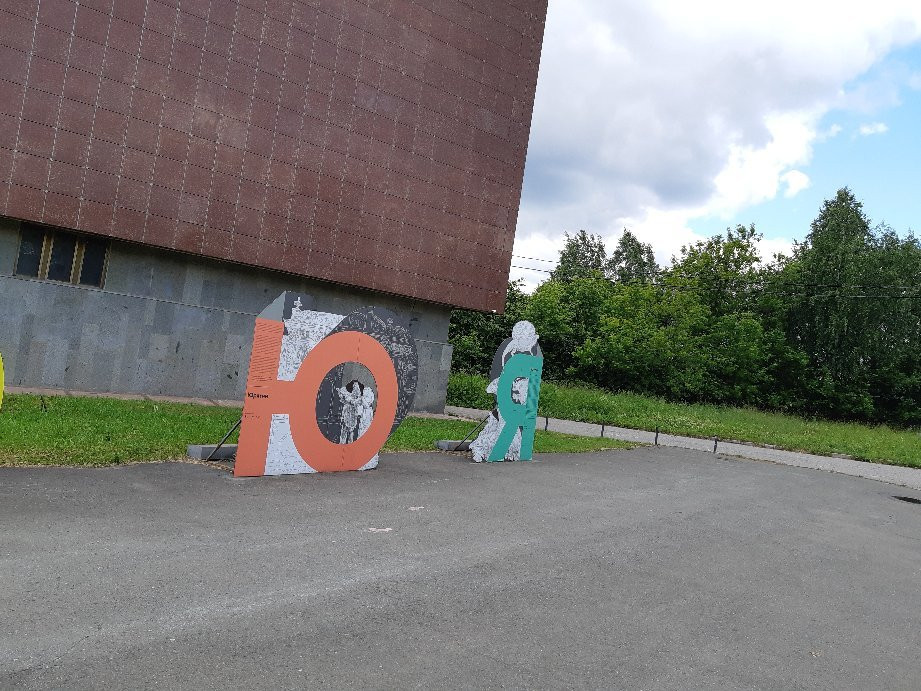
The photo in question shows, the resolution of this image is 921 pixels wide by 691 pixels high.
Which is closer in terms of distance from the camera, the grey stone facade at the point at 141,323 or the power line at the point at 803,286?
the grey stone facade at the point at 141,323

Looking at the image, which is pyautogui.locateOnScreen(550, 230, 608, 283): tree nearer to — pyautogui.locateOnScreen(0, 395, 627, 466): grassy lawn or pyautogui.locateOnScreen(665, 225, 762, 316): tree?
pyautogui.locateOnScreen(665, 225, 762, 316): tree

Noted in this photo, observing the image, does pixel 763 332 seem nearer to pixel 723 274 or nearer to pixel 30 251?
pixel 723 274

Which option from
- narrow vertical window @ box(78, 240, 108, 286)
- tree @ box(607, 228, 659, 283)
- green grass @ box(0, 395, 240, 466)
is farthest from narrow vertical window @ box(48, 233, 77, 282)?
tree @ box(607, 228, 659, 283)

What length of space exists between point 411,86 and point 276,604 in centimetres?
2035

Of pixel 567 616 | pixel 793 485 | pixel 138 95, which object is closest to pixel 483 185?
pixel 138 95

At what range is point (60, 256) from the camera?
61.1ft

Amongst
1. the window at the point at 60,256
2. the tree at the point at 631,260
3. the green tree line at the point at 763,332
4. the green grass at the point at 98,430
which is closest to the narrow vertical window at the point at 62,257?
the window at the point at 60,256

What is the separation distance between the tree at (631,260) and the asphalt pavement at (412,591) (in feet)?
203

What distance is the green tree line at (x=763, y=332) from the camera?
43625mm

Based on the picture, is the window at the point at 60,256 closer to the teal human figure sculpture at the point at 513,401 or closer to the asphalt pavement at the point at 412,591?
the teal human figure sculpture at the point at 513,401

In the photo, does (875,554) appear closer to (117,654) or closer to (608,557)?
(608,557)

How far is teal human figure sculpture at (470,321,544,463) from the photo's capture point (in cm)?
1331

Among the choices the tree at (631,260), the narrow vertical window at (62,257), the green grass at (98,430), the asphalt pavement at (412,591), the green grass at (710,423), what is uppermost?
the tree at (631,260)

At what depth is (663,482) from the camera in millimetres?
13367
